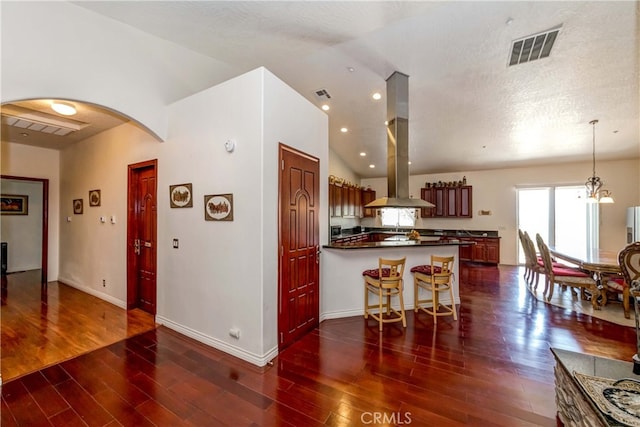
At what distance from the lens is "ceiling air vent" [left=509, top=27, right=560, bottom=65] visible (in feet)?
9.53

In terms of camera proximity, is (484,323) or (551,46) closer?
(551,46)

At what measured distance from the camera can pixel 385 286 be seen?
129 inches

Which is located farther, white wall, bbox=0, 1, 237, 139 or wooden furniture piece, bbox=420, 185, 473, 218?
wooden furniture piece, bbox=420, 185, 473, 218

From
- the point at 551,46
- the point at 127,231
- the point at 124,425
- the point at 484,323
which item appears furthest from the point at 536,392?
the point at 127,231

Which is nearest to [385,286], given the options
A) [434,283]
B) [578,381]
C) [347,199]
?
[434,283]

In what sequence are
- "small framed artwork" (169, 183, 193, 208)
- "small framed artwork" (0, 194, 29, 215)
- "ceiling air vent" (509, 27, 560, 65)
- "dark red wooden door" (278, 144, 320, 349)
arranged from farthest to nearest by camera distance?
1. "small framed artwork" (0, 194, 29, 215)
2. "small framed artwork" (169, 183, 193, 208)
3. "ceiling air vent" (509, 27, 560, 65)
4. "dark red wooden door" (278, 144, 320, 349)

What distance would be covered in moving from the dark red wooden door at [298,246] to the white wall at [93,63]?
1904 millimetres

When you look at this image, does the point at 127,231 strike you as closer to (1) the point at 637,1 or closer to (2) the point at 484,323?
(2) the point at 484,323

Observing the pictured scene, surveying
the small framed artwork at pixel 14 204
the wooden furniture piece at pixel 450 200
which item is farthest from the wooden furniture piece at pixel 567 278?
the small framed artwork at pixel 14 204

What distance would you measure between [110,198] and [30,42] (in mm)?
2545

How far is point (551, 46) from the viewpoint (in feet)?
10.0

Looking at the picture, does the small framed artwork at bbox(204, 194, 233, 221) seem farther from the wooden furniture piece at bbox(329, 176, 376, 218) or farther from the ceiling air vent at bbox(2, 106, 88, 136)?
the wooden furniture piece at bbox(329, 176, 376, 218)

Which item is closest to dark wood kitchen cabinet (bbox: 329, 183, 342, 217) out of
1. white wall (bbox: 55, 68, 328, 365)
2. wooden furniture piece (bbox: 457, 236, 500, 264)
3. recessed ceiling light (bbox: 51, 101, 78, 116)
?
white wall (bbox: 55, 68, 328, 365)

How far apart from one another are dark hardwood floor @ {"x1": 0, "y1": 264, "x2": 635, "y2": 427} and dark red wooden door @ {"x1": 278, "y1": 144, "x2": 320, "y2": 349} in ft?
0.83
